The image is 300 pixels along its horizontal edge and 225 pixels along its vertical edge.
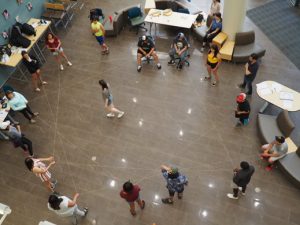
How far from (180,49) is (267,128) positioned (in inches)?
134

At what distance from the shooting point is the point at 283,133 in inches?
297

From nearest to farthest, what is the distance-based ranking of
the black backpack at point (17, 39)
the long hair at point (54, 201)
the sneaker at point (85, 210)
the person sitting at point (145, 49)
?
the long hair at point (54, 201) → the sneaker at point (85, 210) → the person sitting at point (145, 49) → the black backpack at point (17, 39)

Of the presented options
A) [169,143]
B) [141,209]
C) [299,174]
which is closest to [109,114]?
[169,143]

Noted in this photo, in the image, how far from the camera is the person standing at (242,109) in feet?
24.4

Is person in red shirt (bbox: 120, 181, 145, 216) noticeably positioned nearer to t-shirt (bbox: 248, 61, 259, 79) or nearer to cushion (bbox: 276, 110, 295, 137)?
cushion (bbox: 276, 110, 295, 137)

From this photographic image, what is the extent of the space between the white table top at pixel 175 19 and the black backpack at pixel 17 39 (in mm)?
3777

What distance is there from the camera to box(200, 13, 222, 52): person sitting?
9688 millimetres

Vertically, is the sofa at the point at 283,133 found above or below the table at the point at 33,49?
below

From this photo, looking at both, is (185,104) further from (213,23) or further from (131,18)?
(131,18)

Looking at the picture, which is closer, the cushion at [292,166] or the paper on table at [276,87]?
the cushion at [292,166]

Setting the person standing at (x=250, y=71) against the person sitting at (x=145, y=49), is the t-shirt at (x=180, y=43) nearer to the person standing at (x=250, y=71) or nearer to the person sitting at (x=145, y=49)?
the person sitting at (x=145, y=49)

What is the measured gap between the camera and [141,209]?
7066mm

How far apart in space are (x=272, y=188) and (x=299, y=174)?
2.11 ft

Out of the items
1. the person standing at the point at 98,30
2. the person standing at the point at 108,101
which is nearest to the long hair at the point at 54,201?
the person standing at the point at 108,101
